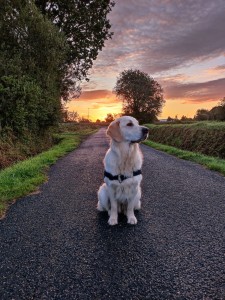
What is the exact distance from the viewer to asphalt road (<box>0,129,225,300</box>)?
3142 mm

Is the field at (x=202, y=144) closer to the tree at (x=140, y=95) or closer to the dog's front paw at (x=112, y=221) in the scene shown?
the dog's front paw at (x=112, y=221)

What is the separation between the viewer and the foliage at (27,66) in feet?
49.7

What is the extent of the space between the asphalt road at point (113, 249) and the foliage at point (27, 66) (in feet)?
30.5

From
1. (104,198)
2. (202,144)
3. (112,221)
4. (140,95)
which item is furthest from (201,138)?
(140,95)

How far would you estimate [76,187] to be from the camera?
8172mm

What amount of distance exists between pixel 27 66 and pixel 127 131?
1490cm

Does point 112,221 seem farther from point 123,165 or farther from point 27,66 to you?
point 27,66

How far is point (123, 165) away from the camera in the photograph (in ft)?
16.2

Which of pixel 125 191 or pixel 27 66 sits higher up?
pixel 27 66

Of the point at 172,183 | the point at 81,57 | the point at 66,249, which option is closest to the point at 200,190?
the point at 172,183

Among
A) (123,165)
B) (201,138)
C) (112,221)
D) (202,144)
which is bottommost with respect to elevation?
(202,144)

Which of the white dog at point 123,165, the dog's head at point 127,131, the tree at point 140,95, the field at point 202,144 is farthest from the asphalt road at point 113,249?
the tree at point 140,95

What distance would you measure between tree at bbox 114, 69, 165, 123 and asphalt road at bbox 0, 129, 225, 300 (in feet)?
202

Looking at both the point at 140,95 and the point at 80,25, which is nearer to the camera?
the point at 80,25
